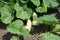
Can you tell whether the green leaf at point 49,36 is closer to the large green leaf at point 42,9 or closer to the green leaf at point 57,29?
the green leaf at point 57,29

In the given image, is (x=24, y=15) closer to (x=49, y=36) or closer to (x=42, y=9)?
(x=42, y=9)

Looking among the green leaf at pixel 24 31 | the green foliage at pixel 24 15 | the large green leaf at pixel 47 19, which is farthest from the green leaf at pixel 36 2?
the green leaf at pixel 24 31

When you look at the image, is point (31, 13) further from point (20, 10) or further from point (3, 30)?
point (3, 30)

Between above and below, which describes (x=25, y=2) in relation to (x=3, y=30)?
above

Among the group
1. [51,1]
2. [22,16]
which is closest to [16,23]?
[22,16]

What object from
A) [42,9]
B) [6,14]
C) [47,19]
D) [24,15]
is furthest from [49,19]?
[6,14]
